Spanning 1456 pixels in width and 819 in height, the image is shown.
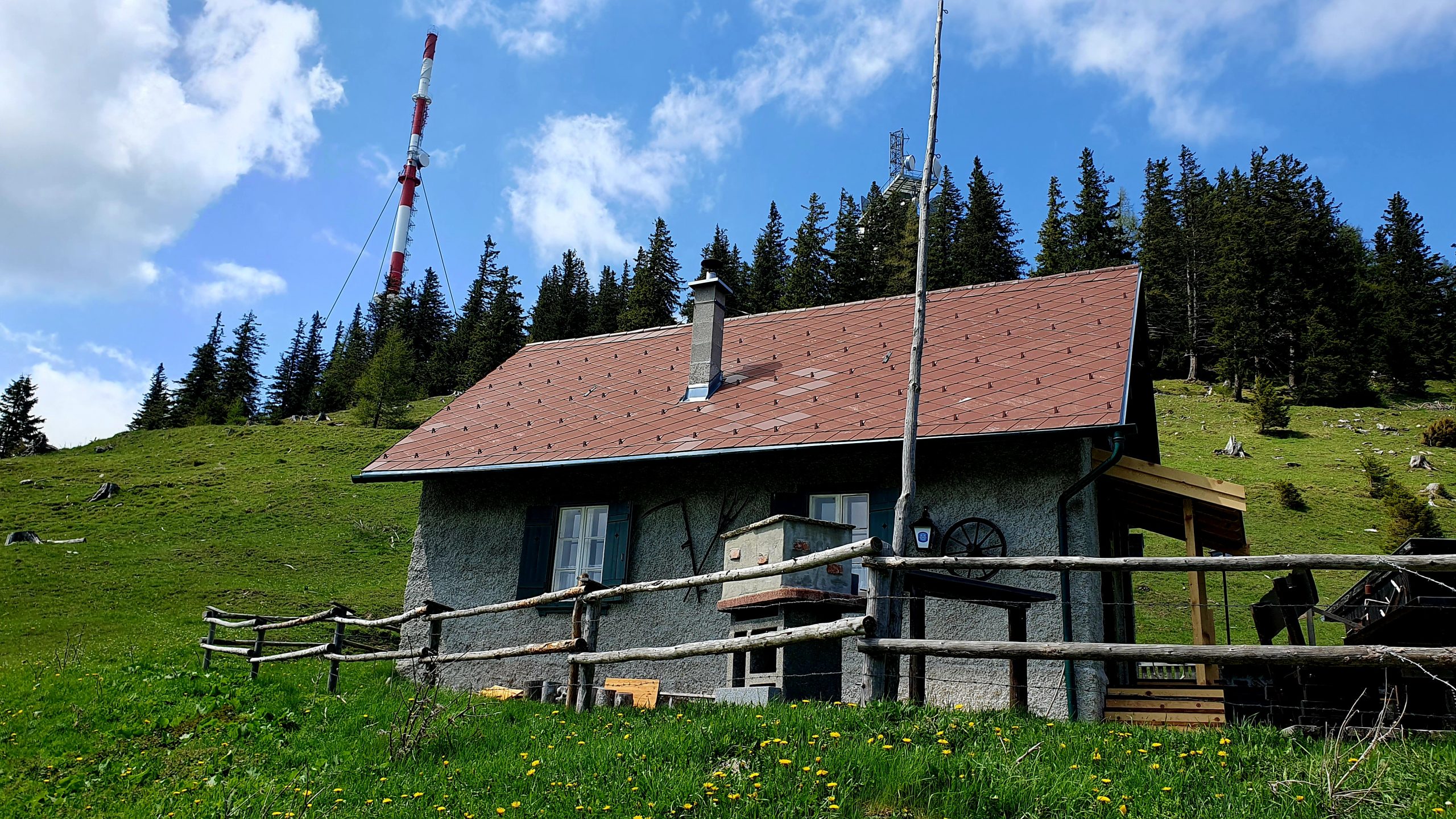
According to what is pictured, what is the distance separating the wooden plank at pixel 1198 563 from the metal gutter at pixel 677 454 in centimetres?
357

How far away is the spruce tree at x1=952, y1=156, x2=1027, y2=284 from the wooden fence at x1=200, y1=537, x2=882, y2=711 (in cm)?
4559

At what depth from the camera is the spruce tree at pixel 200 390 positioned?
6575 centimetres

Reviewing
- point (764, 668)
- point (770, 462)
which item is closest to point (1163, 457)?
point (770, 462)

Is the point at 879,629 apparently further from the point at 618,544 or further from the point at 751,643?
the point at 618,544

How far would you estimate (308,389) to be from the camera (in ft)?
267

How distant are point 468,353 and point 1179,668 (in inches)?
2468

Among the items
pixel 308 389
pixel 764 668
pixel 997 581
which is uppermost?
pixel 308 389

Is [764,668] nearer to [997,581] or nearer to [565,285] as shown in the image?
[997,581]

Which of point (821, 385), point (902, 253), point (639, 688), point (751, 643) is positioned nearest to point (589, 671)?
point (751, 643)

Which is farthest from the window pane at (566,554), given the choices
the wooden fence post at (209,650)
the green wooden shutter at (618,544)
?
the wooden fence post at (209,650)

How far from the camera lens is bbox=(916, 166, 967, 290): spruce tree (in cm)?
5266

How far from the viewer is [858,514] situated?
38.1ft

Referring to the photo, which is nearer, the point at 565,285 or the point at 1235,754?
the point at 1235,754

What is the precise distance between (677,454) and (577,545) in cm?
A: 217
